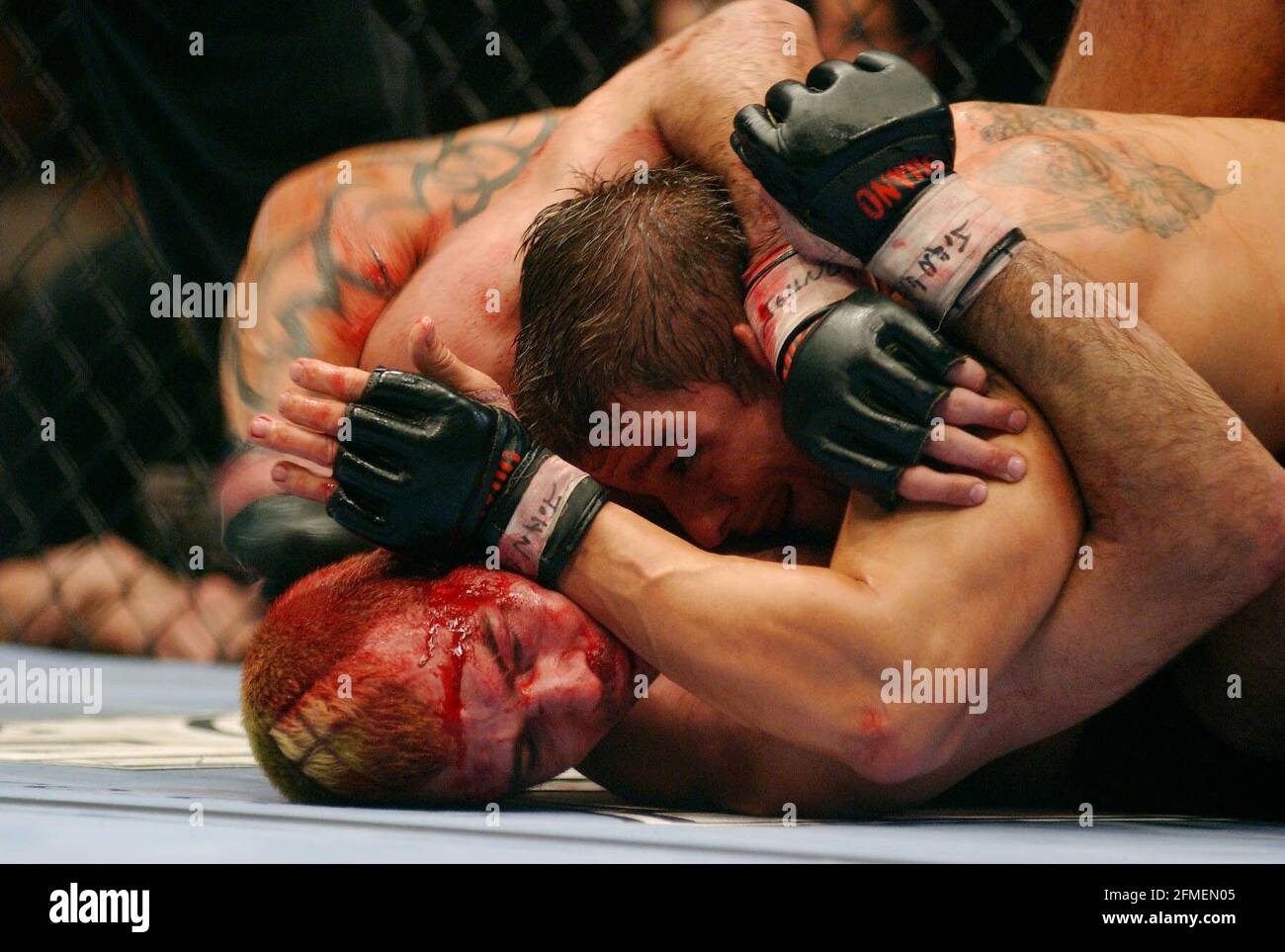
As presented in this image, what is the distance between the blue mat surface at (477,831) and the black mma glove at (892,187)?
48 centimetres

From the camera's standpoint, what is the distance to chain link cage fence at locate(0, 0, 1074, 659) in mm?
2764

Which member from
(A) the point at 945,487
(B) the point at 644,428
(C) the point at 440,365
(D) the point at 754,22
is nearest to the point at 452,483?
(C) the point at 440,365

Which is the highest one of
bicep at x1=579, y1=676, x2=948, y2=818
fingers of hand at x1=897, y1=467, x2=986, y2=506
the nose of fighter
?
fingers of hand at x1=897, y1=467, x2=986, y2=506

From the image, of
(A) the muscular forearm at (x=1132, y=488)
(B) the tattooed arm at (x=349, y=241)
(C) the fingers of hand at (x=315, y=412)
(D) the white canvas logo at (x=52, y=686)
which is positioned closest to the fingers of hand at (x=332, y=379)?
(C) the fingers of hand at (x=315, y=412)

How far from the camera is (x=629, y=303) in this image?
1512mm

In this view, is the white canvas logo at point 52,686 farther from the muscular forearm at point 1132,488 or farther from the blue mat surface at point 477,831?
the muscular forearm at point 1132,488

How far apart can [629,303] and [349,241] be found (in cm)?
79

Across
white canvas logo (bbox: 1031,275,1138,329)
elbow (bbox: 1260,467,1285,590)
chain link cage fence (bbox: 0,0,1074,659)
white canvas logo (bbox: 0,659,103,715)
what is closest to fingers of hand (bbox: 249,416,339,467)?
white canvas logo (bbox: 1031,275,1138,329)

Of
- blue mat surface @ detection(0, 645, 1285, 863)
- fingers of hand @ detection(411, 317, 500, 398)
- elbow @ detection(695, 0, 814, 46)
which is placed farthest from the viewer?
elbow @ detection(695, 0, 814, 46)

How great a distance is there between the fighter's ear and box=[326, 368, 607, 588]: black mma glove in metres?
0.25

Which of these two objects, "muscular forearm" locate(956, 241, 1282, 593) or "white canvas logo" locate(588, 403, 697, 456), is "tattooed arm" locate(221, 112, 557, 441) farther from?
"muscular forearm" locate(956, 241, 1282, 593)
